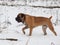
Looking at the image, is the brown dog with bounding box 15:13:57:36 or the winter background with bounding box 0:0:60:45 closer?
the winter background with bounding box 0:0:60:45

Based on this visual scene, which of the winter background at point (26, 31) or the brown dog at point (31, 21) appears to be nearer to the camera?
the winter background at point (26, 31)

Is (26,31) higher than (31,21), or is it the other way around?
(31,21)

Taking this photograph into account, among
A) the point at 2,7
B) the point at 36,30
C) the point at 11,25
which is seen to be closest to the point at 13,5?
the point at 2,7

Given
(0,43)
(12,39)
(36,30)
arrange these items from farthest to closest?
(36,30), (12,39), (0,43)

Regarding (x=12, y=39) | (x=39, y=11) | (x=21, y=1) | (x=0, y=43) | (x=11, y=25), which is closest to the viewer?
(x=0, y=43)

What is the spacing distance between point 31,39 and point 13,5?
29.8ft

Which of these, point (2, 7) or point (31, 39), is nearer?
point (31, 39)

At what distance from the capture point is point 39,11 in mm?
15500

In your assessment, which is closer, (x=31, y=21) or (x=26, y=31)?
(x=31, y=21)

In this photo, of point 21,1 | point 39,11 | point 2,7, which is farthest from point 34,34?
point 21,1

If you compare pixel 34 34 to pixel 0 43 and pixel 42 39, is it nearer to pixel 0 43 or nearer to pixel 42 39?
pixel 42 39

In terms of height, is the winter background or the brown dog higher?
the brown dog

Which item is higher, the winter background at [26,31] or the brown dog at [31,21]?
the brown dog at [31,21]

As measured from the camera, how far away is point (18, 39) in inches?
334
